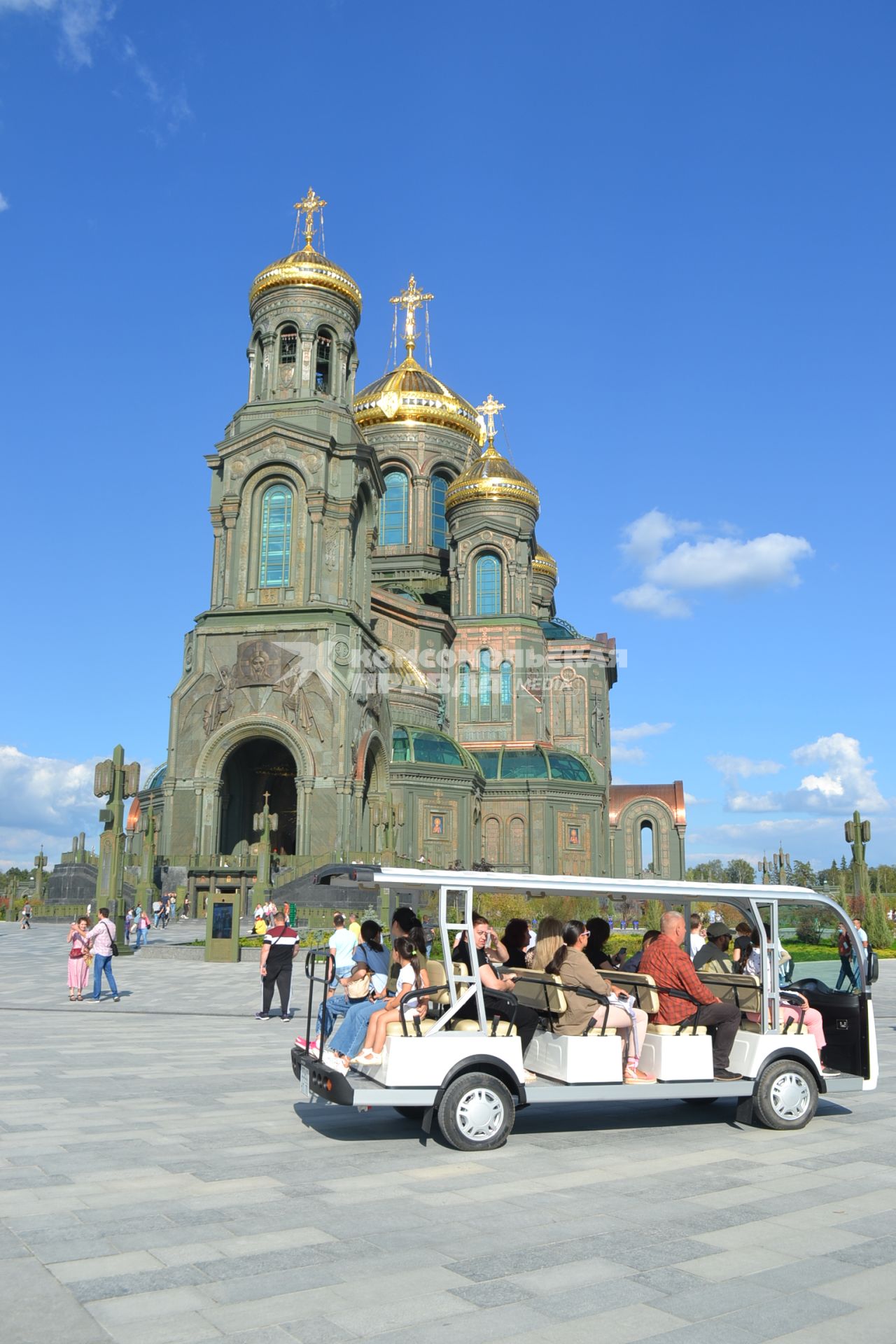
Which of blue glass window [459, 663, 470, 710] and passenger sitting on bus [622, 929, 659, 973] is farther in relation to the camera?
blue glass window [459, 663, 470, 710]

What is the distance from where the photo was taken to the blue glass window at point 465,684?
2362 inches

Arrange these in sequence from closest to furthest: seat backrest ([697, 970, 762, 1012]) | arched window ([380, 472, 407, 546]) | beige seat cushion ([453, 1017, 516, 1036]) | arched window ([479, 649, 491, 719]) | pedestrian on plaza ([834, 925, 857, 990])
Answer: beige seat cushion ([453, 1017, 516, 1036]), seat backrest ([697, 970, 762, 1012]), pedestrian on plaza ([834, 925, 857, 990]), arched window ([479, 649, 491, 719]), arched window ([380, 472, 407, 546])

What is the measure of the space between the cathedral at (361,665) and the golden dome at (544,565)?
836 cm

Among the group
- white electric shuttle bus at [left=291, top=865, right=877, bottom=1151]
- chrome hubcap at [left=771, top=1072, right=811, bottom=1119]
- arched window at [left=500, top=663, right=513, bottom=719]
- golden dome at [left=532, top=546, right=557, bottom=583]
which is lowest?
chrome hubcap at [left=771, top=1072, right=811, bottom=1119]

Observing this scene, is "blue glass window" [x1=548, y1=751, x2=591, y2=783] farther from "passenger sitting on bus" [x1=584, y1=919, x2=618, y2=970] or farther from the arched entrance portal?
"passenger sitting on bus" [x1=584, y1=919, x2=618, y2=970]

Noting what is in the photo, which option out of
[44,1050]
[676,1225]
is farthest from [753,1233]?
[44,1050]

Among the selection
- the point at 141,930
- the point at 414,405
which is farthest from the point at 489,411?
the point at 141,930

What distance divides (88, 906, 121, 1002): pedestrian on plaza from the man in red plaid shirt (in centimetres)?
1167

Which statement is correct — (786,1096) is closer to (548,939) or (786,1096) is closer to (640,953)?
(640,953)

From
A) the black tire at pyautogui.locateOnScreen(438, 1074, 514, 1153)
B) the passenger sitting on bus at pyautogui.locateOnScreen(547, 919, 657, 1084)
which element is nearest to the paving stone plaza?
the black tire at pyautogui.locateOnScreen(438, 1074, 514, 1153)

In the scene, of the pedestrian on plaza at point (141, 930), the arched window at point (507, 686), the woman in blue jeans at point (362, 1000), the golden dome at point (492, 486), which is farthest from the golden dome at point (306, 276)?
the woman in blue jeans at point (362, 1000)

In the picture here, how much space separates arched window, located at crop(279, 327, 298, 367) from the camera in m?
50.6

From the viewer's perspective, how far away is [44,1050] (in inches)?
502

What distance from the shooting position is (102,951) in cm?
1841
